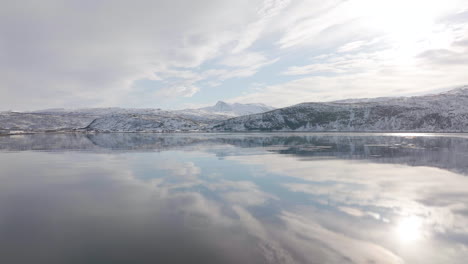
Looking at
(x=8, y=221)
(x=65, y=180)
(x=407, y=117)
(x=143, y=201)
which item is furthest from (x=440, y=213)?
(x=407, y=117)

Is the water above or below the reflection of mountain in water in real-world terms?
above

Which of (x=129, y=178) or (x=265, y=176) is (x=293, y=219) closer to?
(x=265, y=176)

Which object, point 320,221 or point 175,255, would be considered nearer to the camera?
point 175,255

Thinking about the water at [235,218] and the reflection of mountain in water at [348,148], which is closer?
the water at [235,218]

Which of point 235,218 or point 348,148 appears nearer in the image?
point 235,218

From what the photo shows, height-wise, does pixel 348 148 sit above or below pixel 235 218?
below

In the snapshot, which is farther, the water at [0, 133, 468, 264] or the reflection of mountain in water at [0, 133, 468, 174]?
the reflection of mountain in water at [0, 133, 468, 174]

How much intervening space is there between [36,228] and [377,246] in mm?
16819

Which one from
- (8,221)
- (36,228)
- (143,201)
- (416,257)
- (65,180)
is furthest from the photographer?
(65,180)

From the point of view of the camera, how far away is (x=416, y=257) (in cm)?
1039

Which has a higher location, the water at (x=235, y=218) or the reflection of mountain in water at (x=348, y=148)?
the water at (x=235, y=218)

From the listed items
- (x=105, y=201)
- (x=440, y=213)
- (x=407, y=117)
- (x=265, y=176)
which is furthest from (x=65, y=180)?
(x=407, y=117)

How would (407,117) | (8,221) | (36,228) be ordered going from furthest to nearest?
(407,117) → (8,221) → (36,228)

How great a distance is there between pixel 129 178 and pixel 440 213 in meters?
25.5
